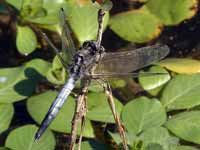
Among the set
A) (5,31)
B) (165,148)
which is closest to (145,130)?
(165,148)

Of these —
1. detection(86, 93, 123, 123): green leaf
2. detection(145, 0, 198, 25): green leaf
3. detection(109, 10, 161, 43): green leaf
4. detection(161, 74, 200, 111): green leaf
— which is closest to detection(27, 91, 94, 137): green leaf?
detection(86, 93, 123, 123): green leaf

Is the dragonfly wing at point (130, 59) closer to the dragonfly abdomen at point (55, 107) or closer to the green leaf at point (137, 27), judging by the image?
the dragonfly abdomen at point (55, 107)

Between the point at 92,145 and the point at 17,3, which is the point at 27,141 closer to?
the point at 92,145

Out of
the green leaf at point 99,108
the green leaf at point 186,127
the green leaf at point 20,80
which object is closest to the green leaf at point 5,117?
the green leaf at point 20,80

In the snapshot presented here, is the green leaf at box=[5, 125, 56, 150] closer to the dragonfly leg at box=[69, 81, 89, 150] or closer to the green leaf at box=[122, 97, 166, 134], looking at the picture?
the dragonfly leg at box=[69, 81, 89, 150]

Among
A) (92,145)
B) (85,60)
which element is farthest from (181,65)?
(85,60)

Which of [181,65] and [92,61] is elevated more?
[92,61]
